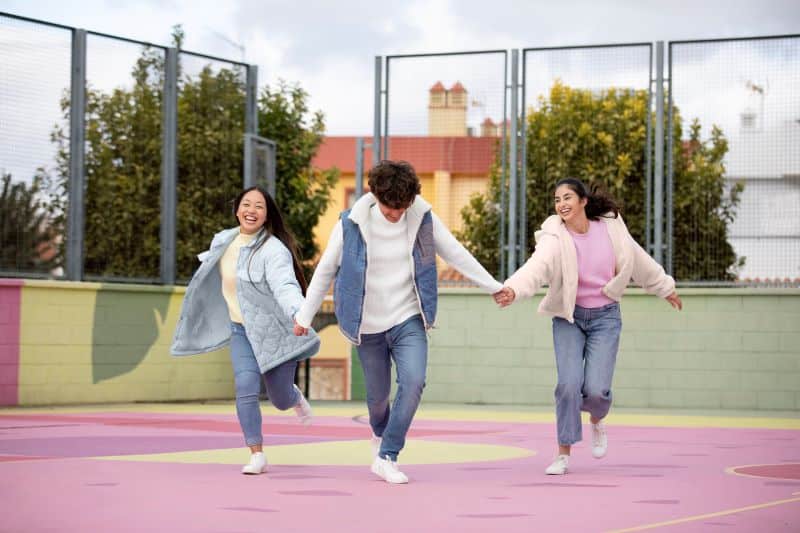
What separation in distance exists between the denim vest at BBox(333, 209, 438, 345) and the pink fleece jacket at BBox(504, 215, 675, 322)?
27.1 inches

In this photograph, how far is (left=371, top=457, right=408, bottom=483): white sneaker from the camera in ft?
24.7

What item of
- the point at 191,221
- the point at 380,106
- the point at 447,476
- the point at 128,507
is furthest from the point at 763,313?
the point at 128,507

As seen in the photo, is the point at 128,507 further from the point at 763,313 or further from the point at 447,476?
the point at 763,313

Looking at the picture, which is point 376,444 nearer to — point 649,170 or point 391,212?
point 391,212

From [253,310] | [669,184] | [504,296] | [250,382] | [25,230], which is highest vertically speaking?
[669,184]

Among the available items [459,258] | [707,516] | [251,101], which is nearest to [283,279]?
[459,258]

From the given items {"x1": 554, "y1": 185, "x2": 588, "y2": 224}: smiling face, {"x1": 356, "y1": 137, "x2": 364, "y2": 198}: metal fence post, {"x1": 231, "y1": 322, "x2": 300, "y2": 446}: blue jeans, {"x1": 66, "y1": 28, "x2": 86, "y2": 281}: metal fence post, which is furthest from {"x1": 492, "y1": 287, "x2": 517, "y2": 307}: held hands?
{"x1": 356, "y1": 137, "x2": 364, "y2": 198}: metal fence post

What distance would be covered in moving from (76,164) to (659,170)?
7.45 m

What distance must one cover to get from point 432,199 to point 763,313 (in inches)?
180

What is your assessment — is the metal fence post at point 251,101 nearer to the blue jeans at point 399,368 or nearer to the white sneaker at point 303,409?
the white sneaker at point 303,409

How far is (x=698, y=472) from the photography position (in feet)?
27.8

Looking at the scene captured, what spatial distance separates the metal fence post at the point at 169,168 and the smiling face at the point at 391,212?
9.88m

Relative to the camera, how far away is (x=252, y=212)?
8430 mm

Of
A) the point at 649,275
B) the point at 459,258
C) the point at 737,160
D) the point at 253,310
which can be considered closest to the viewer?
the point at 459,258
